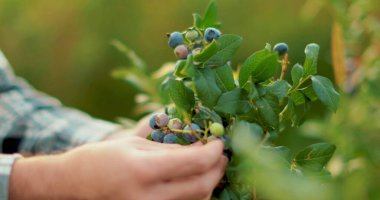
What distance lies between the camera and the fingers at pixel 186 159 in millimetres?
395

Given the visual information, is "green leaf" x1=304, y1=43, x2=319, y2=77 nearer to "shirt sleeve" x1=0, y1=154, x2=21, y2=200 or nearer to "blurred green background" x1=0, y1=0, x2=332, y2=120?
"shirt sleeve" x1=0, y1=154, x2=21, y2=200

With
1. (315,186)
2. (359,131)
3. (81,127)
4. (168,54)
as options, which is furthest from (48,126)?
(168,54)

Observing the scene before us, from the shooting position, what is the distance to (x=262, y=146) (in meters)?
0.42

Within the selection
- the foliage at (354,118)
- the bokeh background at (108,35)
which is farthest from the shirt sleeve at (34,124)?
the bokeh background at (108,35)

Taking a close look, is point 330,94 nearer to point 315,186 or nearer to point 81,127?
point 315,186

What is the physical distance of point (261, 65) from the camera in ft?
1.40

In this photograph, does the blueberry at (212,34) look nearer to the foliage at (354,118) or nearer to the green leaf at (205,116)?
the green leaf at (205,116)

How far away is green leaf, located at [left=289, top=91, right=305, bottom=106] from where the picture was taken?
1.50 ft

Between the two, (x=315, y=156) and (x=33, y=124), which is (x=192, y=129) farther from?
(x=33, y=124)

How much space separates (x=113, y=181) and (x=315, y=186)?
228 mm

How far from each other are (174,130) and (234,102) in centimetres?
4

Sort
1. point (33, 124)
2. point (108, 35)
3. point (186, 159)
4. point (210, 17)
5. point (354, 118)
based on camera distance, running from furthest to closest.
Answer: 1. point (108, 35)
2. point (33, 124)
3. point (354, 118)
4. point (210, 17)
5. point (186, 159)

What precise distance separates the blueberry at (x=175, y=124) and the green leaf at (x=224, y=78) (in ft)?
0.12

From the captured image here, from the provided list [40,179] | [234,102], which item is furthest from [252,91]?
[40,179]
